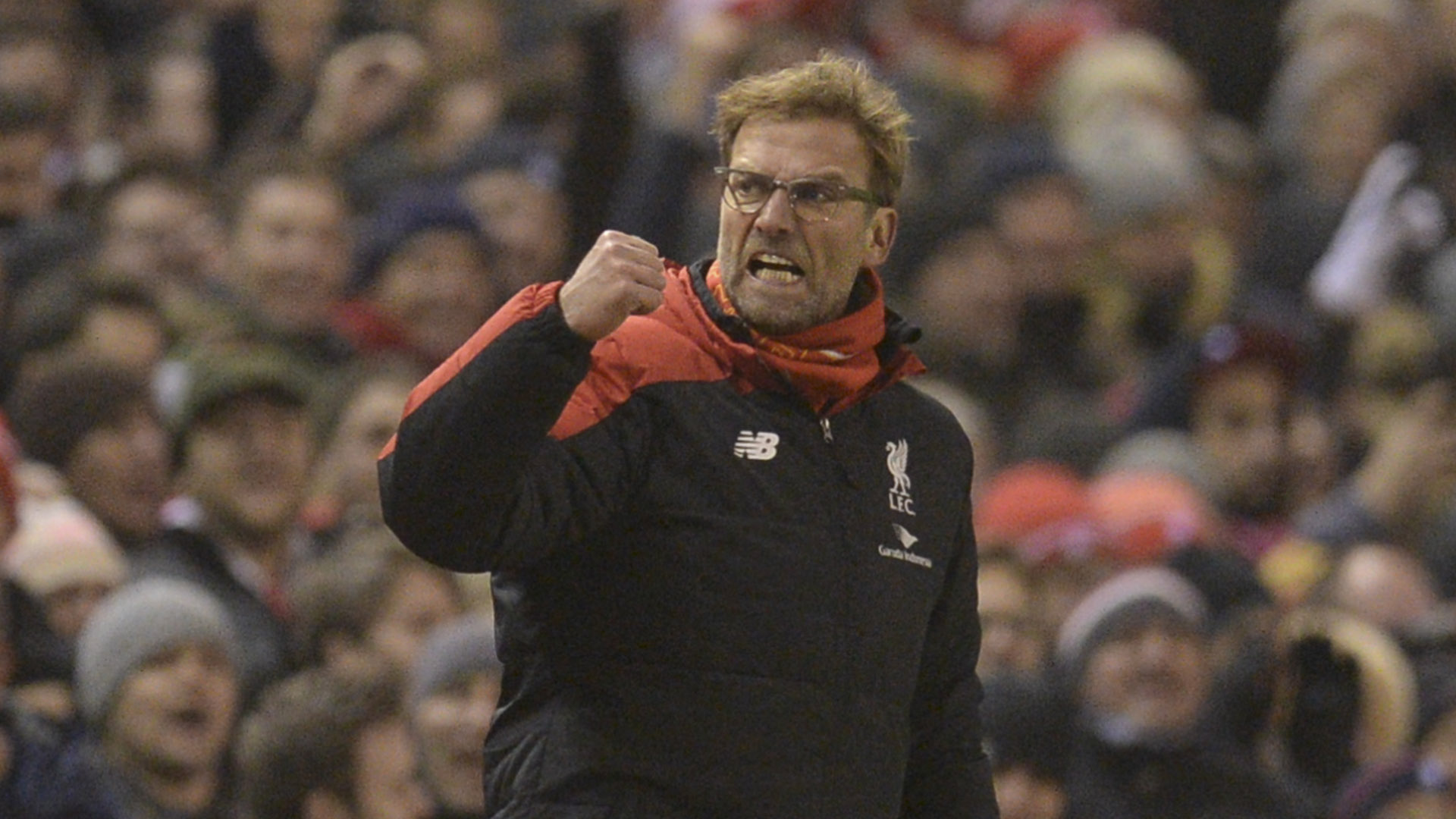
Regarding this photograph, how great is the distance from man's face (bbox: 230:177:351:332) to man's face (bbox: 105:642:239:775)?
2303 millimetres

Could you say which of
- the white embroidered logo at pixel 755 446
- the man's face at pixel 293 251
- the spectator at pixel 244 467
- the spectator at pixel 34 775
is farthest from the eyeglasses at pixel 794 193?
the man's face at pixel 293 251

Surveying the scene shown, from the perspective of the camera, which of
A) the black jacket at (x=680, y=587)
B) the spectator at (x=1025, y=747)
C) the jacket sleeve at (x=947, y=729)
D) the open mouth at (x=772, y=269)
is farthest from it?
the spectator at (x=1025, y=747)

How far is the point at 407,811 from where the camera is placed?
19.6 feet

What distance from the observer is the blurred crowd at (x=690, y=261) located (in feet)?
20.8

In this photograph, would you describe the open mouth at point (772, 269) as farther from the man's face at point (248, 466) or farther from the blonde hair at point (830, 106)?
the man's face at point (248, 466)

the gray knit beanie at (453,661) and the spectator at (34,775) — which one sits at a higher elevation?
the gray knit beanie at (453,661)

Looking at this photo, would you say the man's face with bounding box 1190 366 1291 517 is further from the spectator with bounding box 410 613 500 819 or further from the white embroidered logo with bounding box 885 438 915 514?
the white embroidered logo with bounding box 885 438 915 514

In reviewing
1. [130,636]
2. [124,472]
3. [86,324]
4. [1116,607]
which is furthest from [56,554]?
[1116,607]

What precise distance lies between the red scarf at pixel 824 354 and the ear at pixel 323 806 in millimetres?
2032

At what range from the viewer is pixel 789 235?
165 inches

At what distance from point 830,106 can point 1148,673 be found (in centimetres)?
317

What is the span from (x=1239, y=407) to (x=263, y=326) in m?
3.23

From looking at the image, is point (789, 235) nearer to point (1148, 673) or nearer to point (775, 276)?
point (775, 276)

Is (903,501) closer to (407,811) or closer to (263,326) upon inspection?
(407,811)
